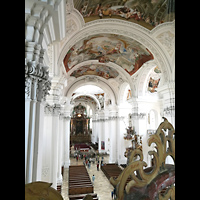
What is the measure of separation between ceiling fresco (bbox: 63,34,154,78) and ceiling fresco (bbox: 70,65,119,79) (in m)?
2.11

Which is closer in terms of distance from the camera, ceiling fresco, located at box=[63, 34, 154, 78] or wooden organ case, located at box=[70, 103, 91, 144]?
ceiling fresco, located at box=[63, 34, 154, 78]

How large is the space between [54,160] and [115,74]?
10415 mm

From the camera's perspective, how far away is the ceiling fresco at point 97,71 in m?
16.3

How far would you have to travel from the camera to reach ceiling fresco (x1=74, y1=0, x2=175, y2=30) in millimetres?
7480

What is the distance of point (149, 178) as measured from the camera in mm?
Result: 1327

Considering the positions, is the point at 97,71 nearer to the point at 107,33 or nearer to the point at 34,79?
the point at 107,33

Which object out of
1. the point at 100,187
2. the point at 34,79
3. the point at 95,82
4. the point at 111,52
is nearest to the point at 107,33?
the point at 111,52

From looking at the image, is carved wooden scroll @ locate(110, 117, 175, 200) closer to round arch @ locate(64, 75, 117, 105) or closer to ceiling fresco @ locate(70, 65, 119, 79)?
ceiling fresco @ locate(70, 65, 119, 79)

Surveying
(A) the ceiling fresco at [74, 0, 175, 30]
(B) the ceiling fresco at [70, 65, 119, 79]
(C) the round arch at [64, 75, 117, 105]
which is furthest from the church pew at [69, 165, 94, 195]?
(A) the ceiling fresco at [74, 0, 175, 30]

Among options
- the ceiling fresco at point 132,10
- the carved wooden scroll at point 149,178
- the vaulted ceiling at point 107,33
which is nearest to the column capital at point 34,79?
the vaulted ceiling at point 107,33
